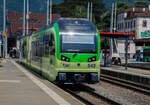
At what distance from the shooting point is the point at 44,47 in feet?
62.0

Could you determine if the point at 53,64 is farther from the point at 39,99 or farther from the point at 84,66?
the point at 39,99

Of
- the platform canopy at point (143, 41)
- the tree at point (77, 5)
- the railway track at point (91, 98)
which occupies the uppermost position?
the tree at point (77, 5)

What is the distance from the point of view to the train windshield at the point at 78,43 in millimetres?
15688

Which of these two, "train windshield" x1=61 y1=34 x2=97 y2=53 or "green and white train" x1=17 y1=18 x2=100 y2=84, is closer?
"green and white train" x1=17 y1=18 x2=100 y2=84

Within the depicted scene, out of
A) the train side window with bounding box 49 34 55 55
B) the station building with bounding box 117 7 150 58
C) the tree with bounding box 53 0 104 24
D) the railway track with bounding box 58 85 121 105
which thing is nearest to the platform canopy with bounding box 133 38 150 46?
the railway track with bounding box 58 85 121 105

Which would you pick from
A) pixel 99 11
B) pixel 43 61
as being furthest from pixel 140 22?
pixel 43 61

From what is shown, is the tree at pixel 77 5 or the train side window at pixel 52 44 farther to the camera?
the tree at pixel 77 5

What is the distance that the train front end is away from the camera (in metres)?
15.6

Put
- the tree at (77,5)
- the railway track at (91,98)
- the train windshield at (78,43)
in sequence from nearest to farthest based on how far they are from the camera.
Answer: the railway track at (91,98) → the train windshield at (78,43) → the tree at (77,5)

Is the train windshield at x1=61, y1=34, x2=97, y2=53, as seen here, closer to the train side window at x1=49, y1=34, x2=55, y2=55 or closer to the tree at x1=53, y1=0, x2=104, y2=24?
the train side window at x1=49, y1=34, x2=55, y2=55

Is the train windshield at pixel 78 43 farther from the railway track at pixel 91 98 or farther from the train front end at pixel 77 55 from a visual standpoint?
the railway track at pixel 91 98

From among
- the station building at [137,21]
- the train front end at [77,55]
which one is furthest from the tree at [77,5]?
the train front end at [77,55]

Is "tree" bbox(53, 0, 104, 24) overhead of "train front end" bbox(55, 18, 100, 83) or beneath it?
overhead

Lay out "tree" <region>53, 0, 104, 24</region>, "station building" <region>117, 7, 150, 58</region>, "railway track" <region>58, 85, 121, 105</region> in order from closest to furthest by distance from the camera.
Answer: "railway track" <region>58, 85, 121, 105</region>
"station building" <region>117, 7, 150, 58</region>
"tree" <region>53, 0, 104, 24</region>
